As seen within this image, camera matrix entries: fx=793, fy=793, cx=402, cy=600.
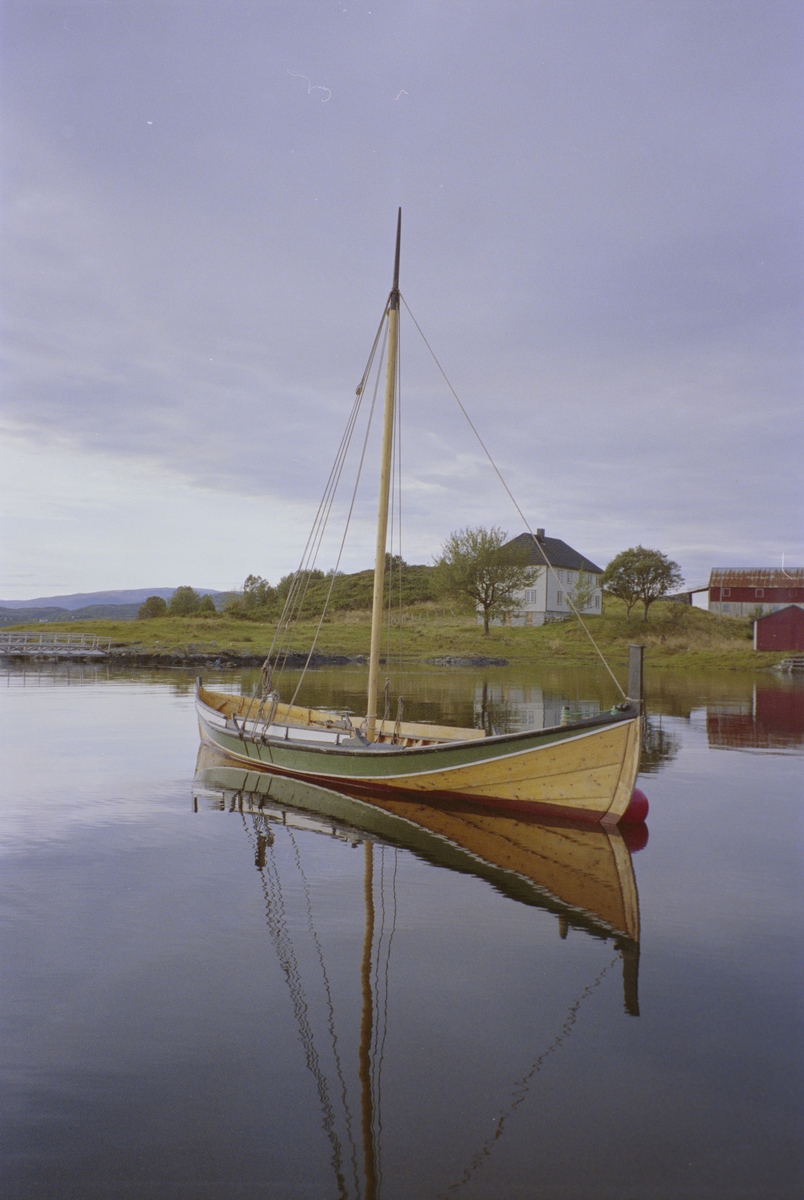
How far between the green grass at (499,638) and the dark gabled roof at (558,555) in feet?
26.7

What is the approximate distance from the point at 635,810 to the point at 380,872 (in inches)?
236

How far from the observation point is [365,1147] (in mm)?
5699

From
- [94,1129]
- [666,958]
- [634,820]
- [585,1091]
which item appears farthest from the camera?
[634,820]

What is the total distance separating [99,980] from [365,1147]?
154 inches

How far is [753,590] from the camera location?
85.2 meters

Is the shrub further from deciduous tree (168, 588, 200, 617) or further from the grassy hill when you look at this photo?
the grassy hill

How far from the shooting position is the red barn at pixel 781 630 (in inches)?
2886

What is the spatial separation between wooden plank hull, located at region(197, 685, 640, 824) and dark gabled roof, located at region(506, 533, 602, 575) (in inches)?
2732

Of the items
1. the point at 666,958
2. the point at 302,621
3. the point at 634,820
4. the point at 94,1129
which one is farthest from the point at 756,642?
the point at 94,1129

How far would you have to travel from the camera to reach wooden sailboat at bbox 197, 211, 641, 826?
14805 mm

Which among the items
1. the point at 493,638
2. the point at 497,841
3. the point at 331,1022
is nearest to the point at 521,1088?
the point at 331,1022

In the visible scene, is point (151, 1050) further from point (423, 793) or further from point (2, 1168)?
point (423, 793)

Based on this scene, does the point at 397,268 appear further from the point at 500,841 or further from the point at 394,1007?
the point at 394,1007

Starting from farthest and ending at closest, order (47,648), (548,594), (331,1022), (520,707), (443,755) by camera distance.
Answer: (548,594)
(47,648)
(520,707)
(443,755)
(331,1022)
